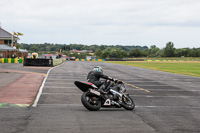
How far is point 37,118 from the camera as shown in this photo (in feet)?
27.7

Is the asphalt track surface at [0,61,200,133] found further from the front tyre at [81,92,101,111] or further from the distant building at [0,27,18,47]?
the distant building at [0,27,18,47]

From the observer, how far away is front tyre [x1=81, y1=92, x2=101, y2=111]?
9.72 metres

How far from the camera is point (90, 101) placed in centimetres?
991

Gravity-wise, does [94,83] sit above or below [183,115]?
above

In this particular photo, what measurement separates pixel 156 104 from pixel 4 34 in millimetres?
88871

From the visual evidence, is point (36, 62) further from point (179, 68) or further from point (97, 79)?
point (97, 79)

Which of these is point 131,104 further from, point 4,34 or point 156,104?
point 4,34

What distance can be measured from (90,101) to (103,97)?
50cm

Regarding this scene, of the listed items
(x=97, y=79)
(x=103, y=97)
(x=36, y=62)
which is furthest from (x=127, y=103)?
(x=36, y=62)

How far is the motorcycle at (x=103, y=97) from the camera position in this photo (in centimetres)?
977

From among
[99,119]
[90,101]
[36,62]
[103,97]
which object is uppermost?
[103,97]

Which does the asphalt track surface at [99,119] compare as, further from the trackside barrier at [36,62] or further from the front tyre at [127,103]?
the trackside barrier at [36,62]

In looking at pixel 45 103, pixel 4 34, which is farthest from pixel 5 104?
pixel 4 34

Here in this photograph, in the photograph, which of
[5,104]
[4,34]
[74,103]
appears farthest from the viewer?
[4,34]
